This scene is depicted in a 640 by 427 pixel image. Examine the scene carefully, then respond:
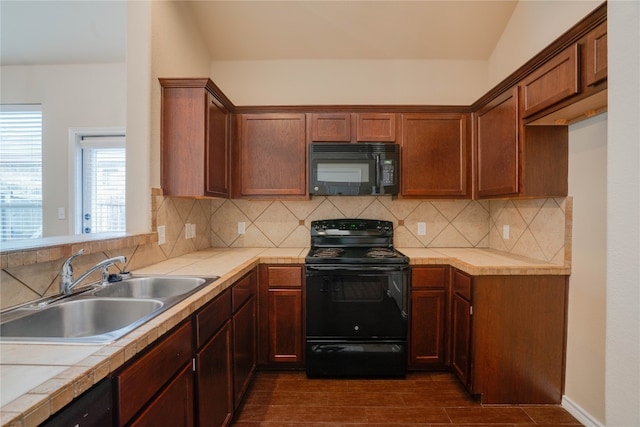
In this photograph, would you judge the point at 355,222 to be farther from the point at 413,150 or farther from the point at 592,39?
the point at 592,39

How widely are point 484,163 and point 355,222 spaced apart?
1.17 m

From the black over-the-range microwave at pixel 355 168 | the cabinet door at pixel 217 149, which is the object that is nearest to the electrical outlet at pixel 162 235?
the cabinet door at pixel 217 149

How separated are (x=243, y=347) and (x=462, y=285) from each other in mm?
1577

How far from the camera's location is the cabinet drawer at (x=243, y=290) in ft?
5.91

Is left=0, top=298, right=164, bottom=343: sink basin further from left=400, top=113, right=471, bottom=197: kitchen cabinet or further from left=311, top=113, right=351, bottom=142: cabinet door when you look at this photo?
left=400, top=113, right=471, bottom=197: kitchen cabinet

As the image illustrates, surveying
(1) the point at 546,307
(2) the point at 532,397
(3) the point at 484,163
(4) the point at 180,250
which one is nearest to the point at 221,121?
(4) the point at 180,250

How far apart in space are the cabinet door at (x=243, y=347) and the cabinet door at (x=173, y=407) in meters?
0.56

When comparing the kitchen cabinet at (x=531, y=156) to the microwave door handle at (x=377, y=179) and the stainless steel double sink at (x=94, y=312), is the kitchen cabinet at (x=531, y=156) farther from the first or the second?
the stainless steel double sink at (x=94, y=312)

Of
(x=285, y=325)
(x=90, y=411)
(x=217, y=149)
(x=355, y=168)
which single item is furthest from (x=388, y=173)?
(x=90, y=411)

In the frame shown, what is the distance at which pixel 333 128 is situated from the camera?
2561 millimetres

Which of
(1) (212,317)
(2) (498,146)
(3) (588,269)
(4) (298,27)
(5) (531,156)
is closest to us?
(1) (212,317)

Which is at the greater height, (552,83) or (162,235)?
(552,83)

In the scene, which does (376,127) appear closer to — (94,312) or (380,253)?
(380,253)

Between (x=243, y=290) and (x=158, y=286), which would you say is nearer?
(x=158, y=286)
